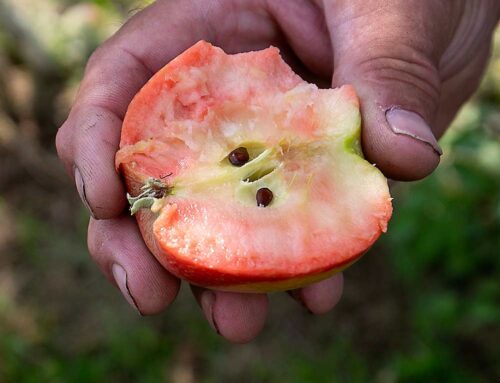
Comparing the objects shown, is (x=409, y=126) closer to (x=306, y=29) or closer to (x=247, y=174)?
(x=247, y=174)

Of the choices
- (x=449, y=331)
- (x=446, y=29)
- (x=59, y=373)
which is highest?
(x=446, y=29)

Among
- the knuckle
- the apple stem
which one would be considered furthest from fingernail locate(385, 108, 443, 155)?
the knuckle

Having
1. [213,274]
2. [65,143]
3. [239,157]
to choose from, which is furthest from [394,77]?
[65,143]

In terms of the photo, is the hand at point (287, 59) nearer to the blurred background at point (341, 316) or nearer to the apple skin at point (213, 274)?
the apple skin at point (213, 274)

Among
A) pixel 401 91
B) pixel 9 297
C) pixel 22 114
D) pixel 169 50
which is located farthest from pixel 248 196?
pixel 22 114

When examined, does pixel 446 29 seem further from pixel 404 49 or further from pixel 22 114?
pixel 22 114
